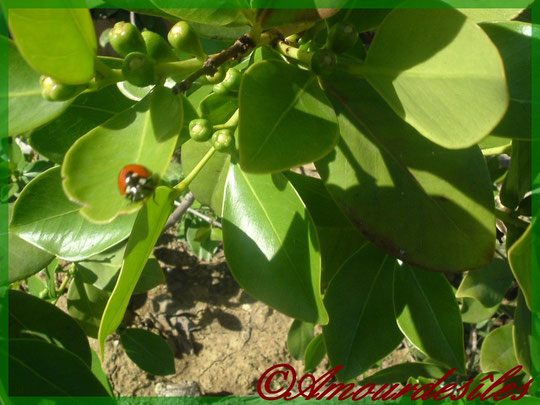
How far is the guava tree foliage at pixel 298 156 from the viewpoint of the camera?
0.59 m

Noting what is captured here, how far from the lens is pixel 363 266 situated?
119 cm

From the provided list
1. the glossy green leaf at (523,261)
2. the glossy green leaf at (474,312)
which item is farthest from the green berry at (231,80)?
the glossy green leaf at (474,312)

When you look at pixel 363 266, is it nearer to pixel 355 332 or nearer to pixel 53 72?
pixel 355 332

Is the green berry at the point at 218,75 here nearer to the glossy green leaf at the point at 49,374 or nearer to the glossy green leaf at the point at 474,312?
the glossy green leaf at the point at 49,374

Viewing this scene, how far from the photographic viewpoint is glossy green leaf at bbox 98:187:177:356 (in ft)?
2.33

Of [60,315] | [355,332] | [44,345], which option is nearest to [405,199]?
[355,332]

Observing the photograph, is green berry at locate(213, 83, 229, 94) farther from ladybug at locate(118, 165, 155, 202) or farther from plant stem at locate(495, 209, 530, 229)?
plant stem at locate(495, 209, 530, 229)

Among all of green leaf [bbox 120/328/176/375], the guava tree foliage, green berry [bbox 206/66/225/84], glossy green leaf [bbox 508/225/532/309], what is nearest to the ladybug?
the guava tree foliage

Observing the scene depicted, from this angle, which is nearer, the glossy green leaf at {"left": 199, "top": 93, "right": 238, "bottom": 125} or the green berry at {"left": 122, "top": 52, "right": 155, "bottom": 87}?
the green berry at {"left": 122, "top": 52, "right": 155, "bottom": 87}

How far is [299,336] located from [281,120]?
1.60 m

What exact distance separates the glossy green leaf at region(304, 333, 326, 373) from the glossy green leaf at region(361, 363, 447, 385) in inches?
8.7

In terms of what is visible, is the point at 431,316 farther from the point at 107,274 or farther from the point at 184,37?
the point at 107,274

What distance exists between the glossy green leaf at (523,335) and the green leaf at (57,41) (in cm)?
104

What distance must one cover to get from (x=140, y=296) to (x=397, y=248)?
231 centimetres
